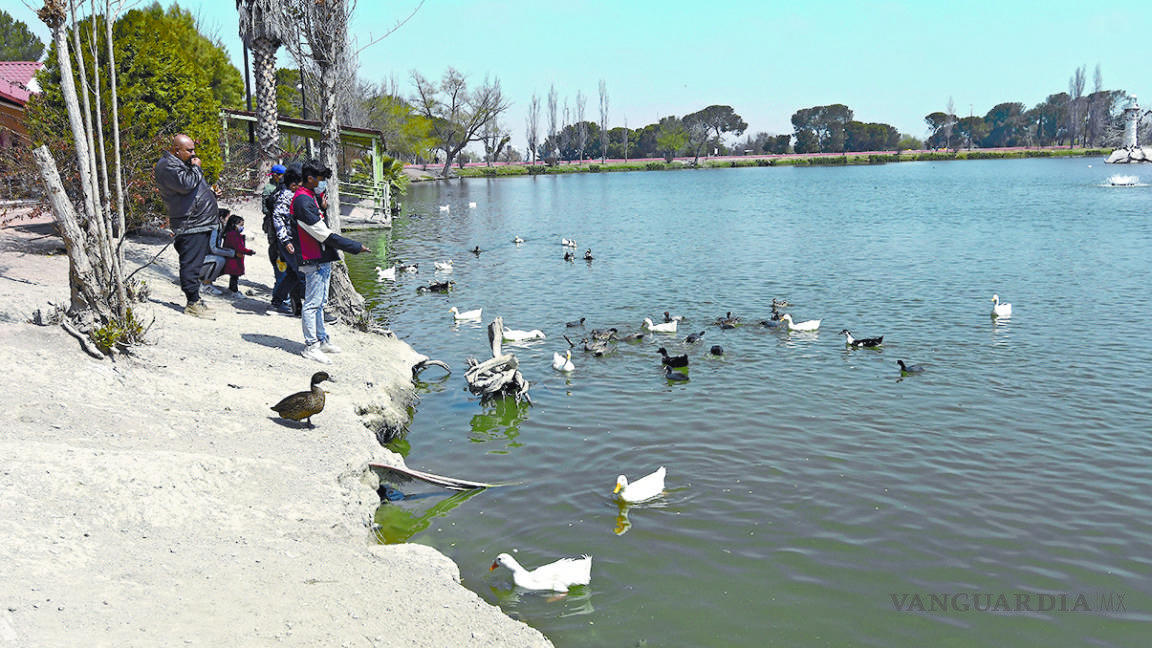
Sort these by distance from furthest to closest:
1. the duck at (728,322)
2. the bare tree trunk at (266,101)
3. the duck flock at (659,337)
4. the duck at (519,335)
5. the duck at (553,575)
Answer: the bare tree trunk at (266,101), the duck at (728,322), the duck at (519,335), the duck flock at (659,337), the duck at (553,575)

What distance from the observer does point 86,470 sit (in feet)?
18.5

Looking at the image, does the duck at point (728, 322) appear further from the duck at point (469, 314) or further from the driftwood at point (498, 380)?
the driftwood at point (498, 380)

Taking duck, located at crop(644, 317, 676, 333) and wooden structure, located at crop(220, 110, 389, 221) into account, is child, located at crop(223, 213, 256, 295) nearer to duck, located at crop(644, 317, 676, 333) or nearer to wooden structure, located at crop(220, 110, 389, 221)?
duck, located at crop(644, 317, 676, 333)

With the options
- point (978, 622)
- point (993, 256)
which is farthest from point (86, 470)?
point (993, 256)

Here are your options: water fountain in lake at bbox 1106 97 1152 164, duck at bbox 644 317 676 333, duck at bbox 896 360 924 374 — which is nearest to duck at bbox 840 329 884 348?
duck at bbox 896 360 924 374

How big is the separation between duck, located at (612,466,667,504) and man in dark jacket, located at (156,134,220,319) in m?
6.60

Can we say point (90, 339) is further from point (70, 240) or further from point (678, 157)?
point (678, 157)

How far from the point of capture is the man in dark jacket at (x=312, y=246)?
9188 millimetres

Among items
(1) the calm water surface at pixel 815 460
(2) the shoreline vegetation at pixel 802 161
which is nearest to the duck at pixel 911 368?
(1) the calm water surface at pixel 815 460

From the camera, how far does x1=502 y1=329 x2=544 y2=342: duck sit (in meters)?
14.4

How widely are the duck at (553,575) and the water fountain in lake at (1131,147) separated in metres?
117

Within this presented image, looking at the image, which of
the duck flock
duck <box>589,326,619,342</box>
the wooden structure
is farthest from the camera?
the wooden structure

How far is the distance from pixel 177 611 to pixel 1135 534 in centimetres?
780

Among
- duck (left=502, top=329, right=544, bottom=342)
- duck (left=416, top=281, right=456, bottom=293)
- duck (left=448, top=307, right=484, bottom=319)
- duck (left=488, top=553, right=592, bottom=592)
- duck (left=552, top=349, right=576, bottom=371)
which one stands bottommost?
duck (left=488, top=553, right=592, bottom=592)
